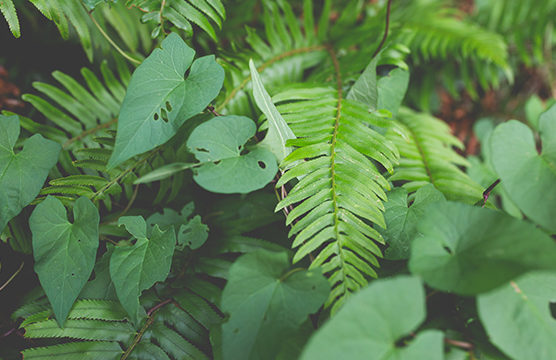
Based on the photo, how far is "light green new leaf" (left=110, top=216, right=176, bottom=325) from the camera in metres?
0.84

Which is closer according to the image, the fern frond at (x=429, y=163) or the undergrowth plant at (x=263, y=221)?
the undergrowth plant at (x=263, y=221)

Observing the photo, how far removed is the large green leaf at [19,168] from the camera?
0.92 metres

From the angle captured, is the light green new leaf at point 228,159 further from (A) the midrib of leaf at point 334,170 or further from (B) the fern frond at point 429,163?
(B) the fern frond at point 429,163

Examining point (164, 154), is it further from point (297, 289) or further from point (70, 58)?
point (70, 58)

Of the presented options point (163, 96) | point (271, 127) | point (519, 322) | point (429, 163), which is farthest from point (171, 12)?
point (519, 322)

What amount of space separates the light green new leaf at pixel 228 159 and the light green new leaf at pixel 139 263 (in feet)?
0.78

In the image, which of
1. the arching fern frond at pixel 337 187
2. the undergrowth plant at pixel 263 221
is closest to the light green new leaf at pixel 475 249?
the undergrowth plant at pixel 263 221

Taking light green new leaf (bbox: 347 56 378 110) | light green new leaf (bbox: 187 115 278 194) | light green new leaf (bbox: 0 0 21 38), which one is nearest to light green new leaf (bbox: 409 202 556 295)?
light green new leaf (bbox: 187 115 278 194)

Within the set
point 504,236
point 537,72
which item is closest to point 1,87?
point 504,236

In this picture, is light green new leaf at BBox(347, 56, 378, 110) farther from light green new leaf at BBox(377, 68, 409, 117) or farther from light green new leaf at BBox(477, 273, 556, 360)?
light green new leaf at BBox(477, 273, 556, 360)

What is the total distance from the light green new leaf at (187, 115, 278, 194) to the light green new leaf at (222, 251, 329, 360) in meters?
0.17

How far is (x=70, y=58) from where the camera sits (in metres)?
1.68

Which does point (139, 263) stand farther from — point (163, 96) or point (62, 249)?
point (163, 96)

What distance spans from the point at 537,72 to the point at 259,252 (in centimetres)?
288
